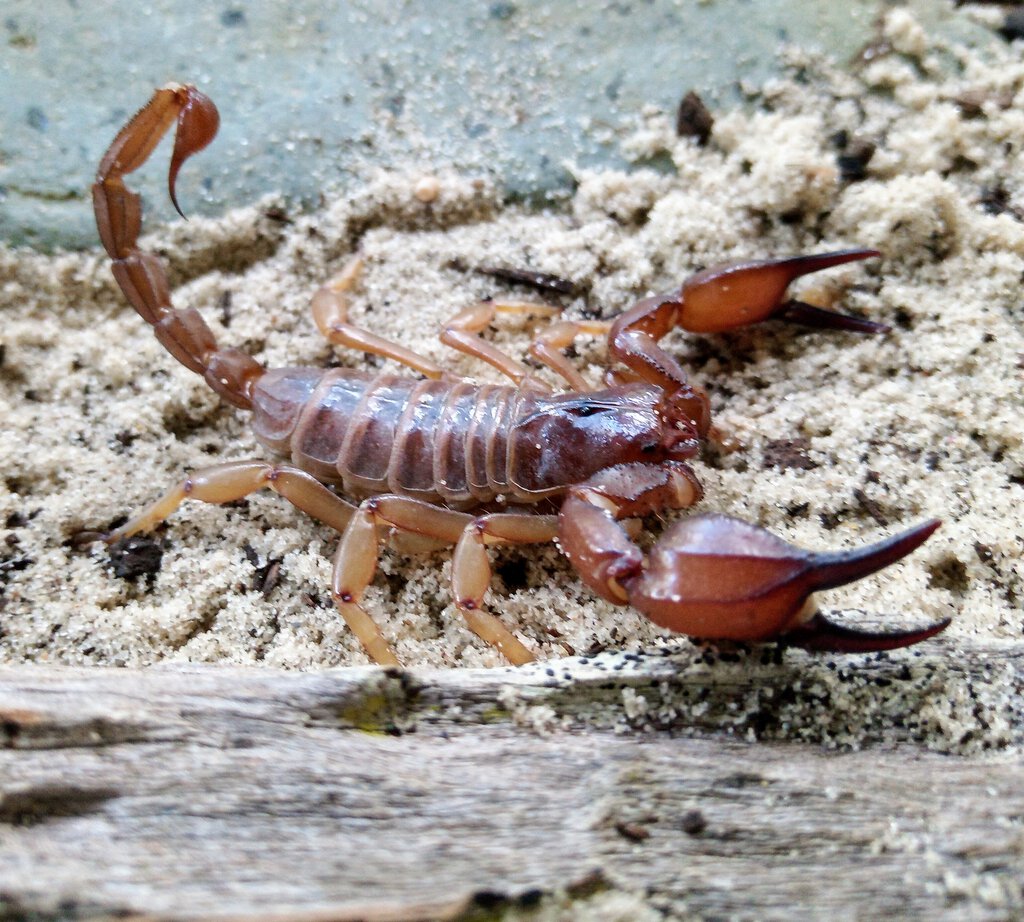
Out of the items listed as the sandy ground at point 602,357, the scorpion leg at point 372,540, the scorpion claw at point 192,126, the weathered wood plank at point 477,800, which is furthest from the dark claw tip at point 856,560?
the scorpion claw at point 192,126

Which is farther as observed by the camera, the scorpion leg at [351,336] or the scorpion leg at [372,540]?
the scorpion leg at [351,336]

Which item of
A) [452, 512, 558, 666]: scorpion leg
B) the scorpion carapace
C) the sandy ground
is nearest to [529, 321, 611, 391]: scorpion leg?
the scorpion carapace

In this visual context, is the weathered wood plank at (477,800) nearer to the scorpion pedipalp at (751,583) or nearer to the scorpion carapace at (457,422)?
the scorpion pedipalp at (751,583)

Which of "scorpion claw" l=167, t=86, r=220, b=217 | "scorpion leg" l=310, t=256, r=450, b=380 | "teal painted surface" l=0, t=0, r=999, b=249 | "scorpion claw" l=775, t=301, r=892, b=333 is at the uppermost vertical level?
"teal painted surface" l=0, t=0, r=999, b=249

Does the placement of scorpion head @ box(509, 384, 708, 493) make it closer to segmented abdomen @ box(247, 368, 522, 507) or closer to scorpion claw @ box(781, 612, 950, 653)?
segmented abdomen @ box(247, 368, 522, 507)

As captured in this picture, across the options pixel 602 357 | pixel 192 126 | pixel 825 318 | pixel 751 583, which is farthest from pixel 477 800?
pixel 192 126

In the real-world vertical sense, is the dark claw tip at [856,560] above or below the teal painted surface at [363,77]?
below

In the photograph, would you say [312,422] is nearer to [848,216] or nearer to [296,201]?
[296,201]
